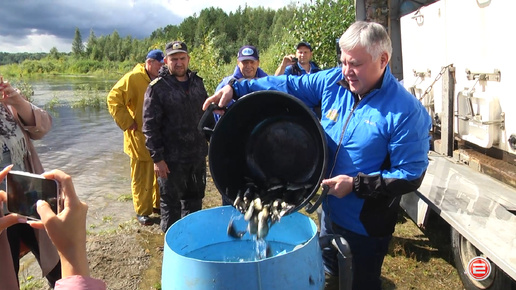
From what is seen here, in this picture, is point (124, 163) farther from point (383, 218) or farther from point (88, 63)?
point (88, 63)

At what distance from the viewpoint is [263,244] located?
2.22 m

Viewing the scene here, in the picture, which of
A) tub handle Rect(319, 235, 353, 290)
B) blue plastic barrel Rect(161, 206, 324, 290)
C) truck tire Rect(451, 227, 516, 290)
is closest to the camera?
blue plastic barrel Rect(161, 206, 324, 290)

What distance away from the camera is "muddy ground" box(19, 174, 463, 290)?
3438 millimetres

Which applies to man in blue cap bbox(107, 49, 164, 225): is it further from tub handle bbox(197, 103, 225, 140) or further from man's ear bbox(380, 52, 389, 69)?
man's ear bbox(380, 52, 389, 69)

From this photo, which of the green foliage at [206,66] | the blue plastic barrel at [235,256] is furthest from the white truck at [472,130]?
the green foliage at [206,66]

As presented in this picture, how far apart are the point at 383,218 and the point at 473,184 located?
153 centimetres

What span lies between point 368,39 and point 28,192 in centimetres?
154

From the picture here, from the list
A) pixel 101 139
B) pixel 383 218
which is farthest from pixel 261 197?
pixel 101 139

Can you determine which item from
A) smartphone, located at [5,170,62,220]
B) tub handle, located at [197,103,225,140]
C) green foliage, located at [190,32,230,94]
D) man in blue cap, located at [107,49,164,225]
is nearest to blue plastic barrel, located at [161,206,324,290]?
tub handle, located at [197,103,225,140]

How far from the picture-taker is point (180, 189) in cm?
405

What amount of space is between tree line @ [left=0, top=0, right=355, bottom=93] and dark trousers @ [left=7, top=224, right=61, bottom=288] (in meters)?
7.47

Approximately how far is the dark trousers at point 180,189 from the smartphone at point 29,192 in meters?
2.40

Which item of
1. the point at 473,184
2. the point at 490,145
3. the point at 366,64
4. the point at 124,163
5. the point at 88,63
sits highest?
the point at 88,63

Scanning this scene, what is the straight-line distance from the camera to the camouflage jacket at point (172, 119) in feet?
12.6
